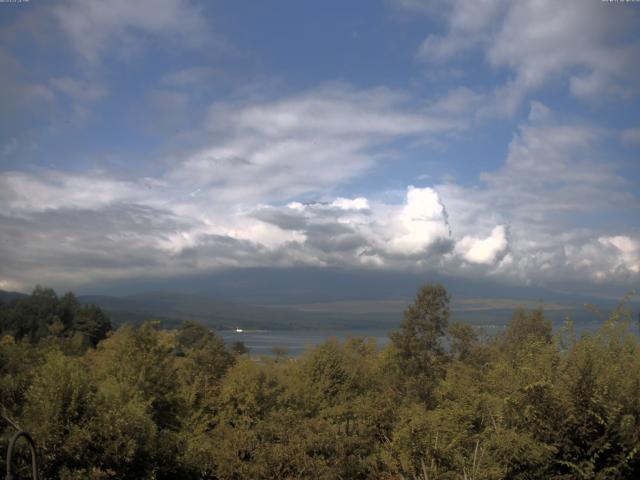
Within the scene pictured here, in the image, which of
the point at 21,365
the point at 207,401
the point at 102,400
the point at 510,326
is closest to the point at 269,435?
the point at 102,400

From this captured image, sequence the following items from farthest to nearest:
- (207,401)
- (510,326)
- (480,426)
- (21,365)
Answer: (510,326)
(207,401)
(21,365)
(480,426)

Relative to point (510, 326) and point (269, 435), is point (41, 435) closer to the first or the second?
point (269, 435)

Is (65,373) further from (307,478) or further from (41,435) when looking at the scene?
(307,478)

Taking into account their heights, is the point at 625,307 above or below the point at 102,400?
above

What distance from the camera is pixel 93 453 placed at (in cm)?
1269

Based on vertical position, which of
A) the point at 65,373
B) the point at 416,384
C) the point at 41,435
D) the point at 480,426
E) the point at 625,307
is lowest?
the point at 416,384

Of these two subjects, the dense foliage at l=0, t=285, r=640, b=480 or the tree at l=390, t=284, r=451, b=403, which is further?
the tree at l=390, t=284, r=451, b=403

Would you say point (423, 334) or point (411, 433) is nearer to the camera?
point (411, 433)

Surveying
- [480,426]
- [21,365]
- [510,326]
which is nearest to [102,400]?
[21,365]

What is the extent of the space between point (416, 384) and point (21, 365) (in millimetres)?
27789

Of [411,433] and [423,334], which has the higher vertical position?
[411,433]

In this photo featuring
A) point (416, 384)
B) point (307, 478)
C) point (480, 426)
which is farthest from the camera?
point (416, 384)

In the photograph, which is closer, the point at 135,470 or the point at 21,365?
the point at 135,470

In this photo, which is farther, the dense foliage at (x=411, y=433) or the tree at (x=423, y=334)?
the tree at (x=423, y=334)
